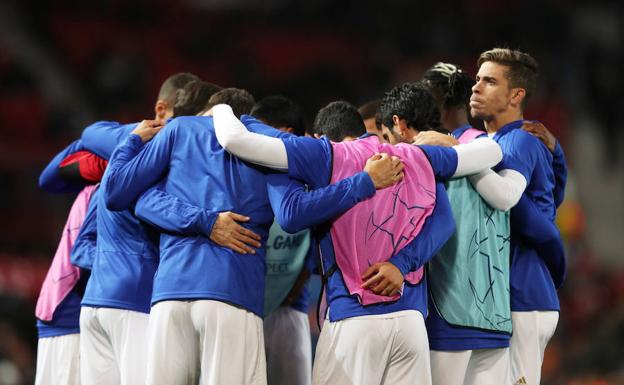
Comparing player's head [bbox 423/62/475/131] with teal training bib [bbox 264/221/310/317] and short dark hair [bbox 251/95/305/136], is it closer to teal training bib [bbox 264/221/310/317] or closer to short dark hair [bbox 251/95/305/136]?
short dark hair [bbox 251/95/305/136]

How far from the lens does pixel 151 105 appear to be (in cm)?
1353

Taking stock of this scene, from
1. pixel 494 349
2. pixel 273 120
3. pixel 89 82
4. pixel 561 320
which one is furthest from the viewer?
pixel 89 82

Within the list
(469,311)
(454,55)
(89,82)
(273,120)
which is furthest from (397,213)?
(454,55)

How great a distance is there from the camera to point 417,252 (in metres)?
4.68

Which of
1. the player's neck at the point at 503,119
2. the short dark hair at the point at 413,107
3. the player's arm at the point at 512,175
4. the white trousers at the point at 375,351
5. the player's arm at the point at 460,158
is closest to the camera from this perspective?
the white trousers at the point at 375,351

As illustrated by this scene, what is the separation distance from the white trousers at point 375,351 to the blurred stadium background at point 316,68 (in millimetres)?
7437

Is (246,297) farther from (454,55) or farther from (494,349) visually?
(454,55)

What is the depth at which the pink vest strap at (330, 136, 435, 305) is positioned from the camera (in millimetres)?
4637

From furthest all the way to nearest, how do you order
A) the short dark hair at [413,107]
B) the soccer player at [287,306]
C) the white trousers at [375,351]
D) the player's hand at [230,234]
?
the soccer player at [287,306]
the short dark hair at [413,107]
the player's hand at [230,234]
the white trousers at [375,351]

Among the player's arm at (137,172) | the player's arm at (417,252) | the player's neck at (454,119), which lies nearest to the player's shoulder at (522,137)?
the player's neck at (454,119)

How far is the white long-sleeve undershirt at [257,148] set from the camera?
4.60 m

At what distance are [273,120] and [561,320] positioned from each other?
27.8 feet

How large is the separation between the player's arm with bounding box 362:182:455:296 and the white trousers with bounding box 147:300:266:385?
1.93 feet

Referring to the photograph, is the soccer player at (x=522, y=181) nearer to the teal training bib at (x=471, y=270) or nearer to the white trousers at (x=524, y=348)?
the white trousers at (x=524, y=348)
